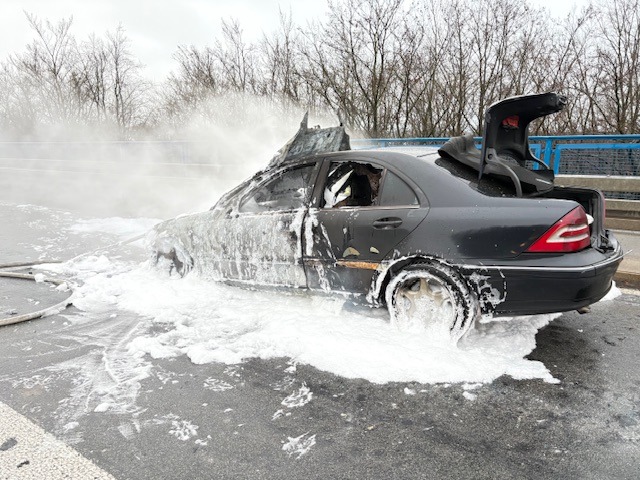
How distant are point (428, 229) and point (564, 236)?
0.87 meters

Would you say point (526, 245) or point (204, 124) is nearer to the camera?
point (526, 245)

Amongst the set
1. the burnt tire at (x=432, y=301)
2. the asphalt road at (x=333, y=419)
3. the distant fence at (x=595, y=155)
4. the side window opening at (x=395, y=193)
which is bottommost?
the asphalt road at (x=333, y=419)

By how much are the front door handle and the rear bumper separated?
0.57m

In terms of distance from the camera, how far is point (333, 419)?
2.44 meters

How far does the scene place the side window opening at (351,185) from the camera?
147 inches

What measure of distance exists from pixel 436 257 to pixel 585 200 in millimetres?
1450

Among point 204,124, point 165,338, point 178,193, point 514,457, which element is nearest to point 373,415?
point 514,457

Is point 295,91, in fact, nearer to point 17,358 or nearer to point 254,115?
point 254,115

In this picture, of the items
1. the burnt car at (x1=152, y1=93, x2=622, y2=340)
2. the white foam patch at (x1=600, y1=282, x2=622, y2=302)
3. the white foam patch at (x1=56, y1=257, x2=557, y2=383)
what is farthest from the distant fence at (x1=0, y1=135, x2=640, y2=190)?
the white foam patch at (x1=56, y1=257, x2=557, y2=383)

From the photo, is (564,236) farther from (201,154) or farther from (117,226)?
(201,154)

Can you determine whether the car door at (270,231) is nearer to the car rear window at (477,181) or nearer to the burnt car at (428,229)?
the burnt car at (428,229)

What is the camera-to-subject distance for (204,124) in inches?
925

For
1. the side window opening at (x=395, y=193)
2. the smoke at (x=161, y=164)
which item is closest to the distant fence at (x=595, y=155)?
the smoke at (x=161, y=164)

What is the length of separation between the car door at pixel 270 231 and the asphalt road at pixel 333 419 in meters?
1.06
